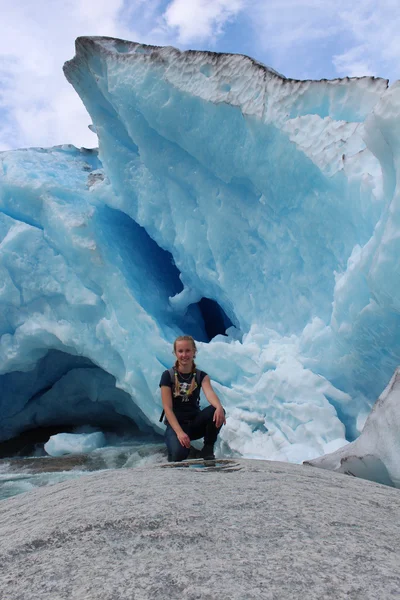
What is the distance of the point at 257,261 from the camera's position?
409 centimetres

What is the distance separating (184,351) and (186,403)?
1.05ft

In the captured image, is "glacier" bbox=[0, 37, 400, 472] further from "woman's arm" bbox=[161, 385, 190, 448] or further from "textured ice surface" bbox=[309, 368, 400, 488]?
"woman's arm" bbox=[161, 385, 190, 448]

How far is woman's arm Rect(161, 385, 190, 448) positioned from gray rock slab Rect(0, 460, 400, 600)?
70 centimetres

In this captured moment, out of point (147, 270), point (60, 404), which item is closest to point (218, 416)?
point (147, 270)

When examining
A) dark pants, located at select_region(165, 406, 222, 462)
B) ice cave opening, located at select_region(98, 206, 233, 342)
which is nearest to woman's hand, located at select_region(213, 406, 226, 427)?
dark pants, located at select_region(165, 406, 222, 462)

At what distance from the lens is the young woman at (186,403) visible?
2.35 meters

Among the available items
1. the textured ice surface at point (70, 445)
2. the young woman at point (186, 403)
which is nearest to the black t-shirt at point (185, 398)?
the young woman at point (186, 403)

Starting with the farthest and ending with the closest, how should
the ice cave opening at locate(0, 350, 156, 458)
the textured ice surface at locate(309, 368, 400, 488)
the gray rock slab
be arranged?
the ice cave opening at locate(0, 350, 156, 458) → the textured ice surface at locate(309, 368, 400, 488) → the gray rock slab

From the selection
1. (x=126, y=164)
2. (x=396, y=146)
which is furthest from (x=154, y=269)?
(x=396, y=146)

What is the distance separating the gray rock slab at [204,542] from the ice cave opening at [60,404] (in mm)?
4313

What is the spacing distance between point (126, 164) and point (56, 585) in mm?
4311

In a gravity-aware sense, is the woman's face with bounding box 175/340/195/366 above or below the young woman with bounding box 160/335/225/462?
above

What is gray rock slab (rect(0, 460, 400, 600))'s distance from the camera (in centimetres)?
79

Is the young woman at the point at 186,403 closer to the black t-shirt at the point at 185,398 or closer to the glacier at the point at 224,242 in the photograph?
the black t-shirt at the point at 185,398
